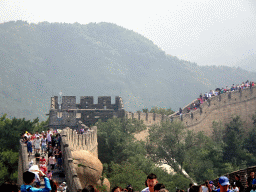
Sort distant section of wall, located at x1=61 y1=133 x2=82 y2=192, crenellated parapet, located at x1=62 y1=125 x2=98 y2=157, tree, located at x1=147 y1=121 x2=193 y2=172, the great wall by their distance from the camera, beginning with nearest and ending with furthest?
distant section of wall, located at x1=61 y1=133 x2=82 y2=192, the great wall, crenellated parapet, located at x1=62 y1=125 x2=98 y2=157, tree, located at x1=147 y1=121 x2=193 y2=172

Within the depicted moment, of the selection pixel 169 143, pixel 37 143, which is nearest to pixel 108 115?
pixel 169 143

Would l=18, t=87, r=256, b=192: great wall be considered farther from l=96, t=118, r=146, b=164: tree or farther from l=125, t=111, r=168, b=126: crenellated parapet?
l=96, t=118, r=146, b=164: tree

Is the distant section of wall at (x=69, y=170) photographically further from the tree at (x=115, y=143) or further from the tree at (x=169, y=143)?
the tree at (x=169, y=143)

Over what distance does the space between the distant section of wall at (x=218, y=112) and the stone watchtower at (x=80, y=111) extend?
1.85 m

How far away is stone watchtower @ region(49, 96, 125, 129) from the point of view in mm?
43688

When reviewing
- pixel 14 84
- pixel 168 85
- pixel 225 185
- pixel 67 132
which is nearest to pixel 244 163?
pixel 67 132

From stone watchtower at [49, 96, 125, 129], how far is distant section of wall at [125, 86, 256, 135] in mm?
1855

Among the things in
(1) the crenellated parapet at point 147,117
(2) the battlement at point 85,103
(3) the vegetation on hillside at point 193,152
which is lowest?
(3) the vegetation on hillside at point 193,152

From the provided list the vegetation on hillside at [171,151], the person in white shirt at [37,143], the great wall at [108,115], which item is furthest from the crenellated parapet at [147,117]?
the person in white shirt at [37,143]

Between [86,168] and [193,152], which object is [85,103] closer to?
[193,152]

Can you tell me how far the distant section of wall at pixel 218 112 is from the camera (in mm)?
47562

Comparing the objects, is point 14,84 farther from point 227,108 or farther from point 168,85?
point 227,108

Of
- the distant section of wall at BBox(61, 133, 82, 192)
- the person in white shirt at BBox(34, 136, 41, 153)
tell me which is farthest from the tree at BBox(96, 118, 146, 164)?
the person in white shirt at BBox(34, 136, 41, 153)

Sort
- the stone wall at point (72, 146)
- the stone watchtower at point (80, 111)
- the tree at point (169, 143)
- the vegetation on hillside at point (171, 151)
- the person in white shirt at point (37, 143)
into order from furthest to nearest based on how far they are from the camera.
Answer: the stone watchtower at point (80, 111) → the tree at point (169, 143) → the vegetation on hillside at point (171, 151) → the person in white shirt at point (37, 143) → the stone wall at point (72, 146)
